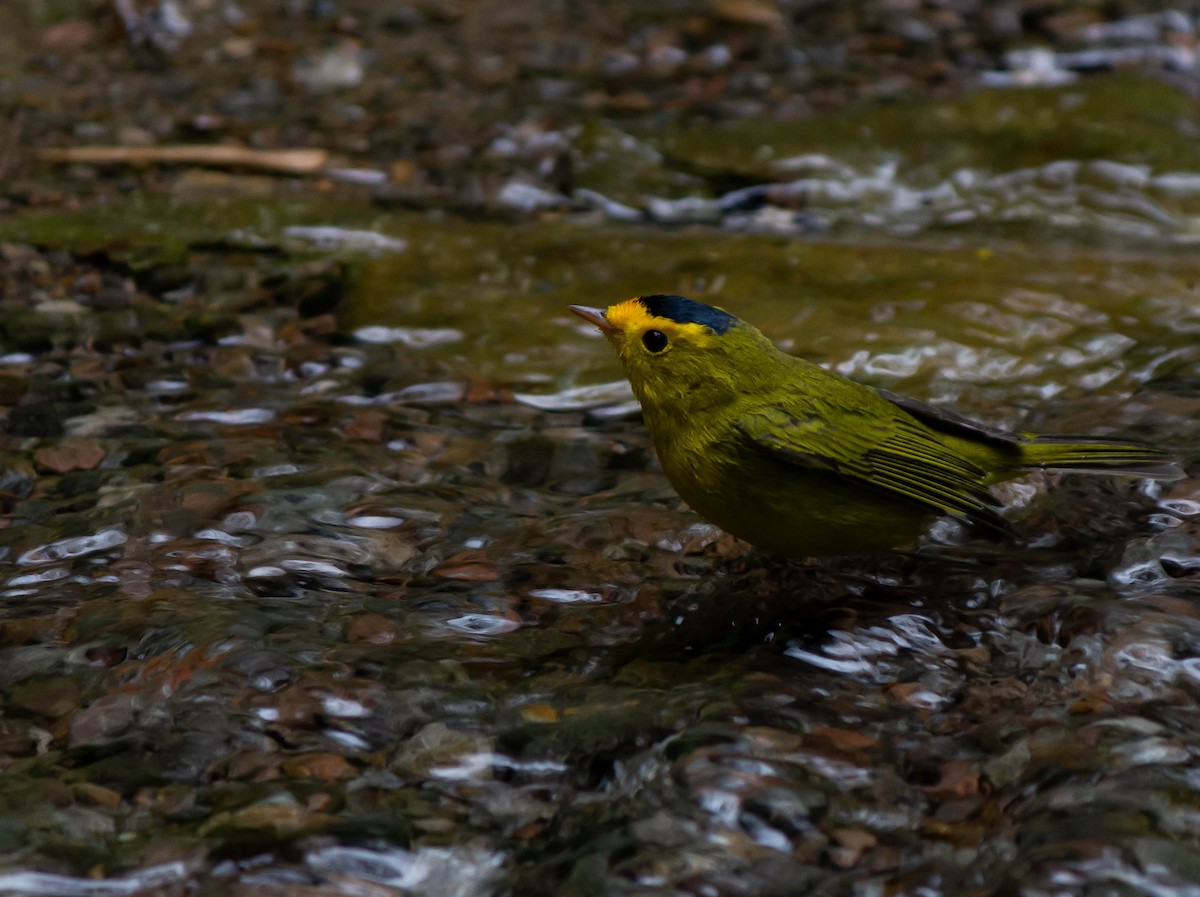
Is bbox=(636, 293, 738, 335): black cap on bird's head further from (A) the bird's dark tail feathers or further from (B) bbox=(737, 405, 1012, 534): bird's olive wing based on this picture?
(A) the bird's dark tail feathers

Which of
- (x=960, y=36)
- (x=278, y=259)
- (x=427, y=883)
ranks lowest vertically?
(x=427, y=883)

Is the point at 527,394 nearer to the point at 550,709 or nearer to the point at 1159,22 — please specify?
the point at 550,709

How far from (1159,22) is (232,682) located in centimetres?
793

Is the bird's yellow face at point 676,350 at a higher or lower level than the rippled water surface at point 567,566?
higher

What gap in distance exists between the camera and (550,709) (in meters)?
3.25

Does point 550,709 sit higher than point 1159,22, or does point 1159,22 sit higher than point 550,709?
point 1159,22

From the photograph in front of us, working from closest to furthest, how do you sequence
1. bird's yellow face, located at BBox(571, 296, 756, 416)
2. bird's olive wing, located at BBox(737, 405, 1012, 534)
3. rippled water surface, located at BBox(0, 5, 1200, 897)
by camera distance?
rippled water surface, located at BBox(0, 5, 1200, 897)
bird's olive wing, located at BBox(737, 405, 1012, 534)
bird's yellow face, located at BBox(571, 296, 756, 416)

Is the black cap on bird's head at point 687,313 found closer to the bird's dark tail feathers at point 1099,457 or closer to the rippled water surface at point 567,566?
the rippled water surface at point 567,566

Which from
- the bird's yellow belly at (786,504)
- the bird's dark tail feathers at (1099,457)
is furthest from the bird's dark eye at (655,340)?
the bird's dark tail feathers at (1099,457)

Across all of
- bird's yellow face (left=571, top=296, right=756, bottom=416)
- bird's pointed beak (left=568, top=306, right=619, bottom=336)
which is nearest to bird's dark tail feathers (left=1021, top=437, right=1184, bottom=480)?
bird's yellow face (left=571, top=296, right=756, bottom=416)

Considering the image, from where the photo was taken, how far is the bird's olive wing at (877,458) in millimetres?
3781

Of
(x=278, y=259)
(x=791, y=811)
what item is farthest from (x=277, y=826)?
(x=278, y=259)

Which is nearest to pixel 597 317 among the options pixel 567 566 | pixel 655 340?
pixel 655 340

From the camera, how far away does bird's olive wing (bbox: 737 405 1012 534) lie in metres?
3.78
